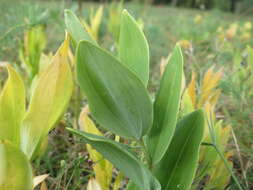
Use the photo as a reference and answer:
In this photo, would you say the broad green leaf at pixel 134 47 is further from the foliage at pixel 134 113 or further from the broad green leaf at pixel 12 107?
the broad green leaf at pixel 12 107

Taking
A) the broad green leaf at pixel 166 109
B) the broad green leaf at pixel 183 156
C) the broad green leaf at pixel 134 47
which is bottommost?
the broad green leaf at pixel 183 156

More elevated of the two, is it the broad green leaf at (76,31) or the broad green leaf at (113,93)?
the broad green leaf at (76,31)

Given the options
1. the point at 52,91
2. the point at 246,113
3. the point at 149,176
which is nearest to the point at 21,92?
the point at 52,91

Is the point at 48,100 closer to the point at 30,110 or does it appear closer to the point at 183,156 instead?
the point at 30,110

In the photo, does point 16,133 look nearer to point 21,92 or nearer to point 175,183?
point 21,92

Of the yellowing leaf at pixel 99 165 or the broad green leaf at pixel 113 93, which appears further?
the yellowing leaf at pixel 99 165

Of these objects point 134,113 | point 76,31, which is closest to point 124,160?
point 134,113

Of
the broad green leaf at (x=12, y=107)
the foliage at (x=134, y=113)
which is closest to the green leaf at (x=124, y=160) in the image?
the foliage at (x=134, y=113)
